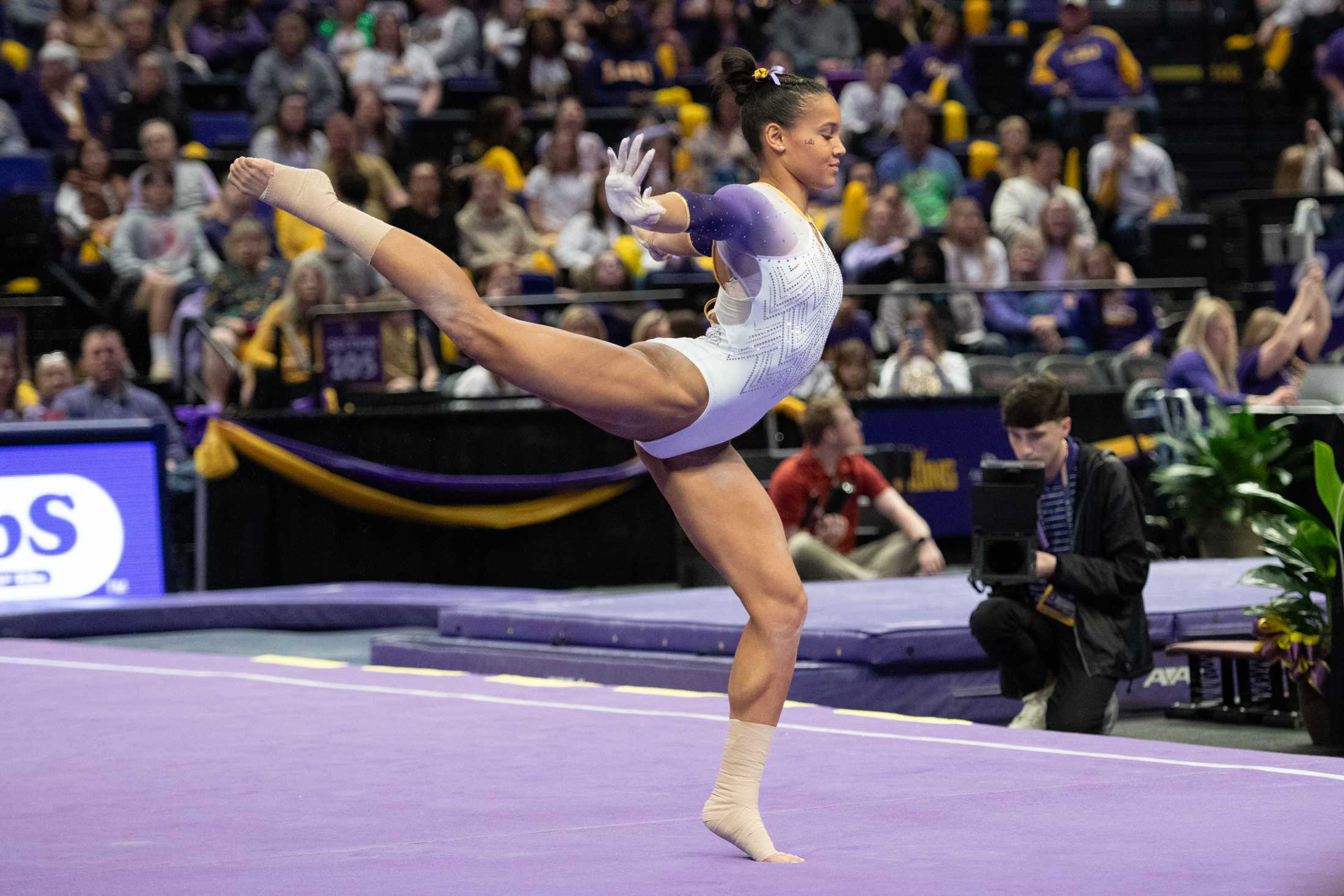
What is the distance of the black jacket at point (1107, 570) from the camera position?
5594 mm

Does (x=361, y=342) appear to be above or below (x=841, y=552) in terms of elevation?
above

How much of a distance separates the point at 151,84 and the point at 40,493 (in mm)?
4281

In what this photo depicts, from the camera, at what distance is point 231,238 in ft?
34.1

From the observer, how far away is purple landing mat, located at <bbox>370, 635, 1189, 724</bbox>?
6219 mm

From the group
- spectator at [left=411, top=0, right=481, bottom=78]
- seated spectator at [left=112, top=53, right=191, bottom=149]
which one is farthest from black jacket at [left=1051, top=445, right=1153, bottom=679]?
spectator at [left=411, top=0, right=481, bottom=78]

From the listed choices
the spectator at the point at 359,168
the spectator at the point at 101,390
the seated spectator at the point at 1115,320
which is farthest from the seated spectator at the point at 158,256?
the seated spectator at the point at 1115,320

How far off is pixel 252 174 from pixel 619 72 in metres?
10.6

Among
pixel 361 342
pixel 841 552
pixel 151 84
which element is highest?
pixel 151 84

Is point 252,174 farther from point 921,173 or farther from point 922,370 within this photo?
point 921,173

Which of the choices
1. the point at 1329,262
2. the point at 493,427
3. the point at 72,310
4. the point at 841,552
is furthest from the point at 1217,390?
the point at 72,310

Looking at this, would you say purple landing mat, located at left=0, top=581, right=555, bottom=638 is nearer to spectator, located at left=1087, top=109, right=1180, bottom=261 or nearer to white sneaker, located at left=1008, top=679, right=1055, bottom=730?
white sneaker, located at left=1008, top=679, right=1055, bottom=730

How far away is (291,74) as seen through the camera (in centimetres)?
1266

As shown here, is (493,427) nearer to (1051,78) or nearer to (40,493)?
(40,493)

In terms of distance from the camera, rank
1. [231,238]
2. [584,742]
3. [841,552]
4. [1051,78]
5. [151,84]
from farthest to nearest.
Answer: [1051,78], [151,84], [231,238], [841,552], [584,742]
